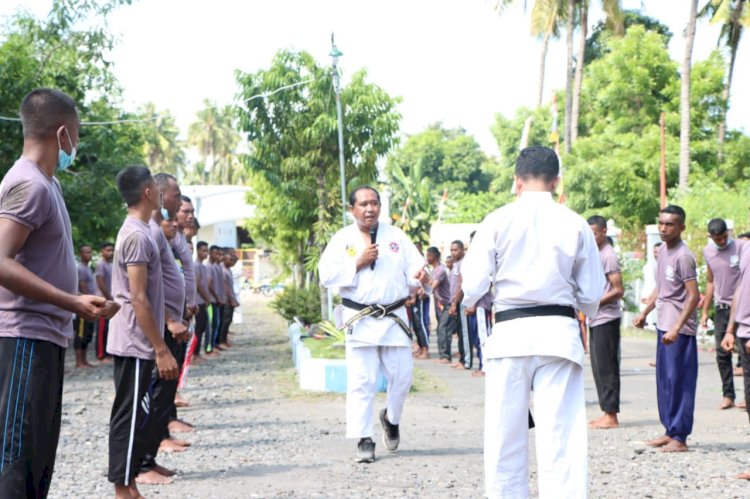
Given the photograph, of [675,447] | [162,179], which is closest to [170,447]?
[162,179]

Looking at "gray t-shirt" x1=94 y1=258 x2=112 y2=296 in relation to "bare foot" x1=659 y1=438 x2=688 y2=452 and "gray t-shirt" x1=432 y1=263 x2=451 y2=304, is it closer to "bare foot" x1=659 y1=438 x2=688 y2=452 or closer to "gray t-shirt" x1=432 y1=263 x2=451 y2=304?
"gray t-shirt" x1=432 y1=263 x2=451 y2=304

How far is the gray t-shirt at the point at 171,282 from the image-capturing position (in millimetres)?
6934

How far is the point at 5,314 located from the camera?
4234 millimetres

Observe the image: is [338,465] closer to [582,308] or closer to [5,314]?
[582,308]

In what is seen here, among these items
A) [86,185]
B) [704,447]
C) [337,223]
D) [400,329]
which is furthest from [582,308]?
[337,223]

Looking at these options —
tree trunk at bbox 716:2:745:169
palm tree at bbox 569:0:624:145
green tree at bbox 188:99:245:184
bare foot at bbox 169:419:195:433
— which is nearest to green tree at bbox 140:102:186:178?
green tree at bbox 188:99:245:184

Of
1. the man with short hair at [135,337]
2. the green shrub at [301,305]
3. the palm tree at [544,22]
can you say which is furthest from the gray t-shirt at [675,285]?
the palm tree at [544,22]

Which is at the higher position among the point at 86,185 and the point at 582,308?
the point at 86,185

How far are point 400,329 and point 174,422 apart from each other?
2.81 meters

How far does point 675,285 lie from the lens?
8508 mm

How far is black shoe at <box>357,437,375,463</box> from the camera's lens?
812cm

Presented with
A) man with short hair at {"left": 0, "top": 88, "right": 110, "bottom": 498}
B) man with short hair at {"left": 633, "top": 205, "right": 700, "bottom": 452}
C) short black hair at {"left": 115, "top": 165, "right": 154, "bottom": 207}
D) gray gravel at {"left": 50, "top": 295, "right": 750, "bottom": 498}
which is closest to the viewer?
man with short hair at {"left": 0, "top": 88, "right": 110, "bottom": 498}

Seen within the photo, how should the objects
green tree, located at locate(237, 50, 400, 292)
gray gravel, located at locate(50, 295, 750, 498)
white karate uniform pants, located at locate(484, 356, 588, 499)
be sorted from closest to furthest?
1. white karate uniform pants, located at locate(484, 356, 588, 499)
2. gray gravel, located at locate(50, 295, 750, 498)
3. green tree, located at locate(237, 50, 400, 292)

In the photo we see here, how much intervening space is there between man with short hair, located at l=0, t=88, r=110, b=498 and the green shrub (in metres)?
15.4
